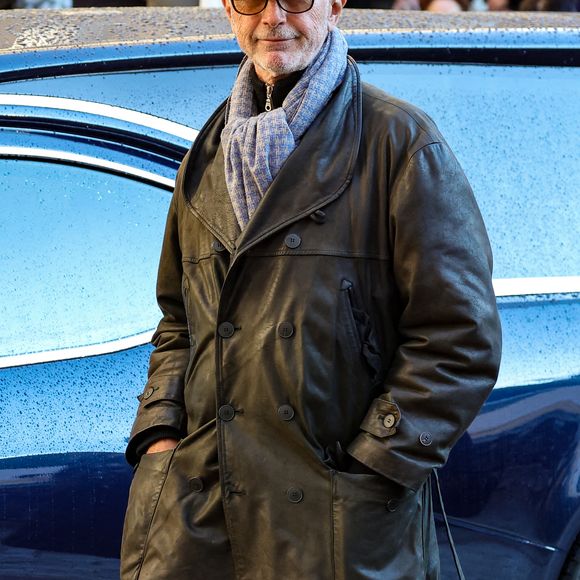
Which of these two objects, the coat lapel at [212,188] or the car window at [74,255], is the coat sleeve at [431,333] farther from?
the car window at [74,255]

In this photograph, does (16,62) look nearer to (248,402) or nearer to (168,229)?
(168,229)

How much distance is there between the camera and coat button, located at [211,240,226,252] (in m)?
1.77

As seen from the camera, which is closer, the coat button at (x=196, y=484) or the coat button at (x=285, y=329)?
the coat button at (x=285, y=329)

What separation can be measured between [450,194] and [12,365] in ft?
3.13

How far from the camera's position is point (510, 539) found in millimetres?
2246

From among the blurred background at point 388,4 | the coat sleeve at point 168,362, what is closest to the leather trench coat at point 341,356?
the coat sleeve at point 168,362

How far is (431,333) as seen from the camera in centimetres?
168

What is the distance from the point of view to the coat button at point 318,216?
1687mm

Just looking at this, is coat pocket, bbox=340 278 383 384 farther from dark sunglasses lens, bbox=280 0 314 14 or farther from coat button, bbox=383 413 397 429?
dark sunglasses lens, bbox=280 0 314 14

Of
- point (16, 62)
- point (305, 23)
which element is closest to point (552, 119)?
point (305, 23)

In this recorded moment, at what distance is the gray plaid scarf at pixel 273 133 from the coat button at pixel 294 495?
1.27 ft

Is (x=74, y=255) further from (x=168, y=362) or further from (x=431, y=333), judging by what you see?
(x=431, y=333)

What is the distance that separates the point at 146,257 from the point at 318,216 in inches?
26.9

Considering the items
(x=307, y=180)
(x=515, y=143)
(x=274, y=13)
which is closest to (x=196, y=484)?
(x=307, y=180)
